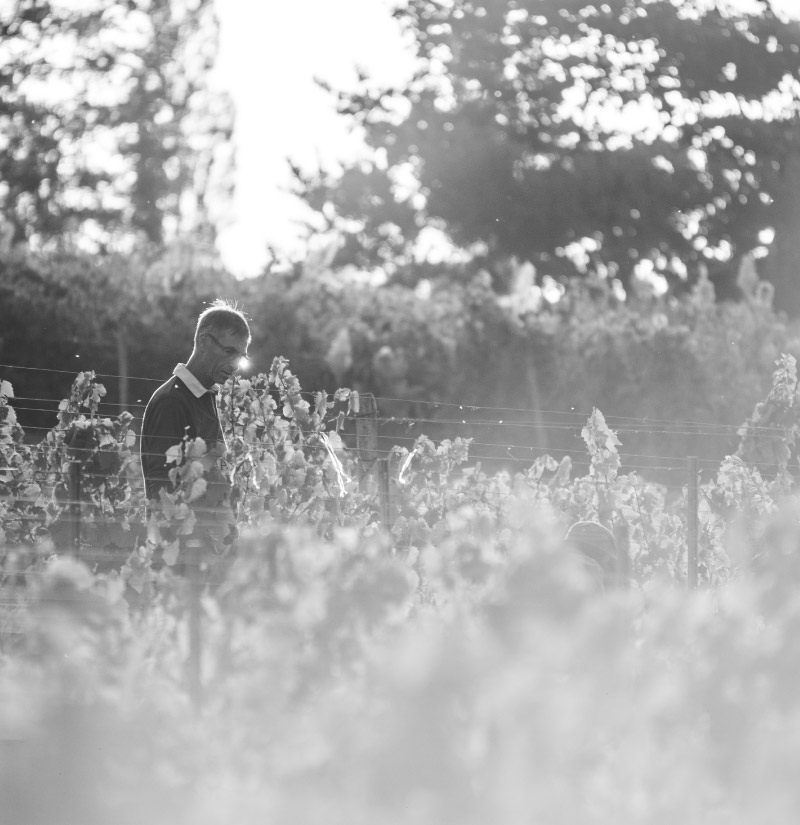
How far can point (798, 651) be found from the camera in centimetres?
279

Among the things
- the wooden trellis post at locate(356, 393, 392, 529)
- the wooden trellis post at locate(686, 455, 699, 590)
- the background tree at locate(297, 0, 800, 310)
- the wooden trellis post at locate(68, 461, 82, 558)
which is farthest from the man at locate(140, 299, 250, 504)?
the background tree at locate(297, 0, 800, 310)

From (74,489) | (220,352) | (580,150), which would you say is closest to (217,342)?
(220,352)

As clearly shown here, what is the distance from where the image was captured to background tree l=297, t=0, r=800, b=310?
1007 inches

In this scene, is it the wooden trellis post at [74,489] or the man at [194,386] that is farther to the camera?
the wooden trellis post at [74,489]

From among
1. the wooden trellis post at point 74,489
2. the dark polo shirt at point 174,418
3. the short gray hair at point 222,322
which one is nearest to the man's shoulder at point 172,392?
the dark polo shirt at point 174,418

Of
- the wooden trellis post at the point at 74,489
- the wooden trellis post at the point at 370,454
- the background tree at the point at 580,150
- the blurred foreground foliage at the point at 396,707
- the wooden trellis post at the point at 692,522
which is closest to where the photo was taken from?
the blurred foreground foliage at the point at 396,707

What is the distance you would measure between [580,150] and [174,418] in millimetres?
22386

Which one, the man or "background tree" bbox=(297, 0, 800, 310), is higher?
"background tree" bbox=(297, 0, 800, 310)

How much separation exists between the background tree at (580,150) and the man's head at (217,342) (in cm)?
2124

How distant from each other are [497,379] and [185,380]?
999 centimetres

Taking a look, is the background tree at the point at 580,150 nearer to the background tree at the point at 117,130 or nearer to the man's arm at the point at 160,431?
the background tree at the point at 117,130

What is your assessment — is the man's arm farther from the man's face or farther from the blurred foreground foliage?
the blurred foreground foliage

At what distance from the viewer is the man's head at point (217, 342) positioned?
454 centimetres

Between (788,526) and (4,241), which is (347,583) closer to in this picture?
(788,526)
